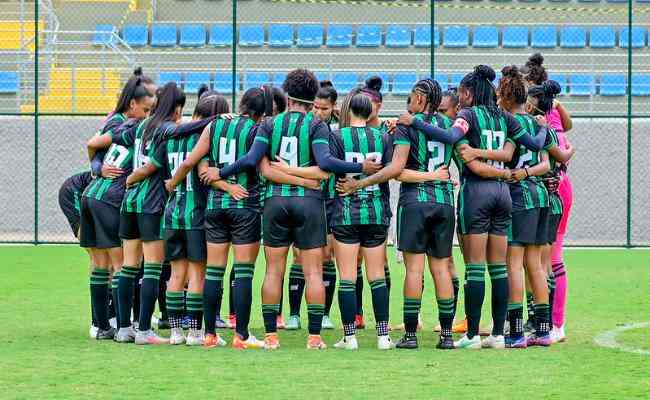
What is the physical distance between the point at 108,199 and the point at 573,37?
16204 mm

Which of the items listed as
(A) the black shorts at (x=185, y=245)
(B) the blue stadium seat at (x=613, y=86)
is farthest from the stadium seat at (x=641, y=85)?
(A) the black shorts at (x=185, y=245)

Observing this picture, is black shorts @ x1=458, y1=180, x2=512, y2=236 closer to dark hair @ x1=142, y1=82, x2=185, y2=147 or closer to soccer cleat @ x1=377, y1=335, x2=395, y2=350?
soccer cleat @ x1=377, y1=335, x2=395, y2=350

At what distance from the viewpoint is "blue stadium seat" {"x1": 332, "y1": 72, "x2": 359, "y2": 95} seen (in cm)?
2142

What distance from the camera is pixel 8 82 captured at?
21.6 meters

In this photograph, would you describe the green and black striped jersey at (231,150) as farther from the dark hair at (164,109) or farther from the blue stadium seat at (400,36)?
the blue stadium seat at (400,36)

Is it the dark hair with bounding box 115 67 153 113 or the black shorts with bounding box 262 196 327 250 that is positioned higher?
the dark hair with bounding box 115 67 153 113

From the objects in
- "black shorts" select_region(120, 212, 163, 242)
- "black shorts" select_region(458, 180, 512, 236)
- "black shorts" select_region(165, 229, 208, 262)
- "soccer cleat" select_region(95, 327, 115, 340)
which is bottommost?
"soccer cleat" select_region(95, 327, 115, 340)

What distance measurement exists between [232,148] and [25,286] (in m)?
5.41

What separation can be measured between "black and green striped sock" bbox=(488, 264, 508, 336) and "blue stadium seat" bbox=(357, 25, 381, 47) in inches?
594

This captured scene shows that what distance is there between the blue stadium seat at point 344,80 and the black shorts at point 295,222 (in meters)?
13.2

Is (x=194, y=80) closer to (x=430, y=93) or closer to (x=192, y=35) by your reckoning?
(x=192, y=35)

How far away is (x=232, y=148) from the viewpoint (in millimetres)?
8305

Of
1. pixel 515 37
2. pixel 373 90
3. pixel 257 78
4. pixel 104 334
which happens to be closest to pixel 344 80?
pixel 257 78

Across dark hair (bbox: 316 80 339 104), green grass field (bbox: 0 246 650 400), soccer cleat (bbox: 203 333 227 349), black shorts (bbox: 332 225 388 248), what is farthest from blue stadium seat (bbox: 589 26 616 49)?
soccer cleat (bbox: 203 333 227 349)
